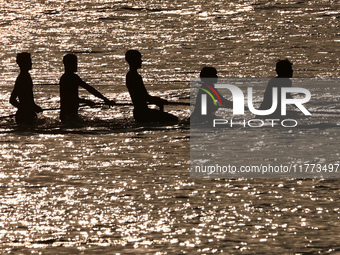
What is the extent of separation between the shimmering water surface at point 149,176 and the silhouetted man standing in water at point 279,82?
0.82m

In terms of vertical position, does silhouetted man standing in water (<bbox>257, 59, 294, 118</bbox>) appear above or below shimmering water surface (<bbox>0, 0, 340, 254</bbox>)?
above

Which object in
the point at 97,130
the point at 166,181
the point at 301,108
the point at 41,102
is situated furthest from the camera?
the point at 41,102

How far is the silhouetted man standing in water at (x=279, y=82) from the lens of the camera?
45.5 ft

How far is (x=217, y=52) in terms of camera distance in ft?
71.4

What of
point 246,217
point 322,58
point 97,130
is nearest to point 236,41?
point 322,58

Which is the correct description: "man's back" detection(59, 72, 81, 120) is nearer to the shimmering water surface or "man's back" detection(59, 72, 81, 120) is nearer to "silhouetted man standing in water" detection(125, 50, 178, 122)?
the shimmering water surface

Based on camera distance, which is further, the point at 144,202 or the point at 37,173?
the point at 37,173

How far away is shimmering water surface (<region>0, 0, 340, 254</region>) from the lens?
8.49 m

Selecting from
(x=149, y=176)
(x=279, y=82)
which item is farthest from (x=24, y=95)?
(x=149, y=176)

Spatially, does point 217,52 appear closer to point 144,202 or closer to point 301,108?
point 301,108

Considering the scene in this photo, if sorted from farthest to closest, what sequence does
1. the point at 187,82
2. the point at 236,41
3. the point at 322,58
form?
the point at 236,41 < the point at 322,58 < the point at 187,82

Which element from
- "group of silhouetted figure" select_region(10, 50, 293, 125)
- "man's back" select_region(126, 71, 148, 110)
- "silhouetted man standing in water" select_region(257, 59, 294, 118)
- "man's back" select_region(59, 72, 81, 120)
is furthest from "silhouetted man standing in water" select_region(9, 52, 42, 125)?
"silhouetted man standing in water" select_region(257, 59, 294, 118)

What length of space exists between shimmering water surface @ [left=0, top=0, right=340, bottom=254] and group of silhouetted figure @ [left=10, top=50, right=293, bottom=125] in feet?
0.88

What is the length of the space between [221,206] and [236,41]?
14008 millimetres
